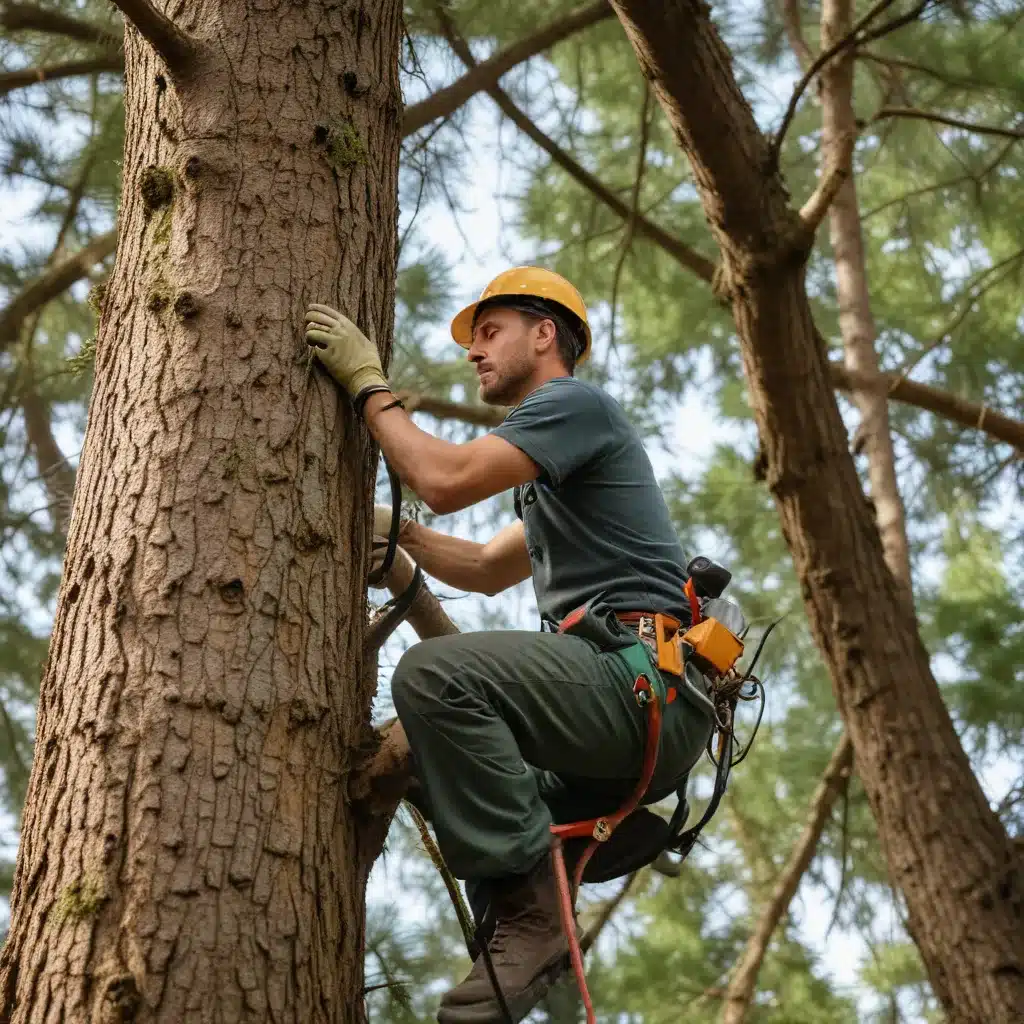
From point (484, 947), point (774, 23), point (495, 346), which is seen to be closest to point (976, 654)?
point (774, 23)

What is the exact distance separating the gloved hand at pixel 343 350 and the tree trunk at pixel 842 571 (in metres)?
1.98

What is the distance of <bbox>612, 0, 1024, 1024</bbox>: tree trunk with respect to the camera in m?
4.09

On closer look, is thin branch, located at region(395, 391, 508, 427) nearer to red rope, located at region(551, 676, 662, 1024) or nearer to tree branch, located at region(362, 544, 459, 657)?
tree branch, located at region(362, 544, 459, 657)

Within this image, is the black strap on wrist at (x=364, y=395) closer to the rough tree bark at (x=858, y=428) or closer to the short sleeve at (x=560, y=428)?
the short sleeve at (x=560, y=428)

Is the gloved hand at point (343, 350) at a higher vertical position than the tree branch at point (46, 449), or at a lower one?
lower

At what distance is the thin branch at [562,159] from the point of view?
5.11m

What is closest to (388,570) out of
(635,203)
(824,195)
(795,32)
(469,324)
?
(469,324)

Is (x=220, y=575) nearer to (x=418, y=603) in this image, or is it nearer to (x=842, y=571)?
(x=418, y=603)

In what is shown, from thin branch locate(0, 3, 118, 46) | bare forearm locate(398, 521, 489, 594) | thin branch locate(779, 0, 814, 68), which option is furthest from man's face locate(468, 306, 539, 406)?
thin branch locate(779, 0, 814, 68)

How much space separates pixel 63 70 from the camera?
→ 4.64m

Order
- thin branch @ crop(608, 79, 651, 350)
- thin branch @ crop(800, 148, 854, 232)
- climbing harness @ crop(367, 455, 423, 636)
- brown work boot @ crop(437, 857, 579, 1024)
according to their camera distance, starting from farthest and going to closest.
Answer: thin branch @ crop(608, 79, 651, 350) → thin branch @ crop(800, 148, 854, 232) → climbing harness @ crop(367, 455, 423, 636) → brown work boot @ crop(437, 857, 579, 1024)

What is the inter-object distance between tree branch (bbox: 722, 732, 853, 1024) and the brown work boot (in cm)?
332

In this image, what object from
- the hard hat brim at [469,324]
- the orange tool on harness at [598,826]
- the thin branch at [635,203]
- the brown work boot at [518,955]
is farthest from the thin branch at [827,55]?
the brown work boot at [518,955]

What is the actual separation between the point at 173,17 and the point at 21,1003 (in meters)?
1.83
